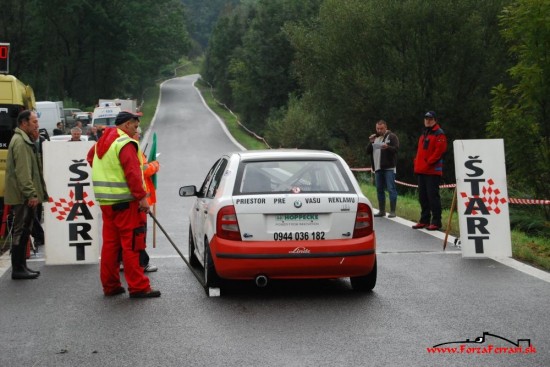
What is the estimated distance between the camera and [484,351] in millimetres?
6504

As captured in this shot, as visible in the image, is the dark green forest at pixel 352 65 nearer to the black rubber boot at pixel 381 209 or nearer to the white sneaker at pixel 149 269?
the black rubber boot at pixel 381 209

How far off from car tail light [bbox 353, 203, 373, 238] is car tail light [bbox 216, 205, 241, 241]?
1142 mm

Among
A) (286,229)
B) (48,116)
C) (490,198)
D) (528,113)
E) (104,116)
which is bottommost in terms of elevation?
(286,229)

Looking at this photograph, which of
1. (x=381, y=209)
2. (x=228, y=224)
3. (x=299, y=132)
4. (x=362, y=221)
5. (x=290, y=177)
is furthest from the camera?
(x=299, y=132)

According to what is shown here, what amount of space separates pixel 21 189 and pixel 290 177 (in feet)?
10.3

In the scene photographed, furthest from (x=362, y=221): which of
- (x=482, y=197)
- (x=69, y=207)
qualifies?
(x=69, y=207)

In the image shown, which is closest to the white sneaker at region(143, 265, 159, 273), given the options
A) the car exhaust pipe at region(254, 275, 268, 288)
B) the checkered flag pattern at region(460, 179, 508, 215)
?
the car exhaust pipe at region(254, 275, 268, 288)

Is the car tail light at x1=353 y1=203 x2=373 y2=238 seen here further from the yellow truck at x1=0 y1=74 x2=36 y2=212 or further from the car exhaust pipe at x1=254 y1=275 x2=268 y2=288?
the yellow truck at x1=0 y1=74 x2=36 y2=212

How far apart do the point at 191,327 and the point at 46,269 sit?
410 cm

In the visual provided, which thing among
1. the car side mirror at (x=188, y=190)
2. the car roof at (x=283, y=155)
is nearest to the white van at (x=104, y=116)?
the car side mirror at (x=188, y=190)

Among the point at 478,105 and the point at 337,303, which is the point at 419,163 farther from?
the point at 478,105

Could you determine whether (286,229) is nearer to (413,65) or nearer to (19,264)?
(19,264)

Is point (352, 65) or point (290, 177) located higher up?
point (352, 65)

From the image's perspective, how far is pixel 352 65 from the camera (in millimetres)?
39062
